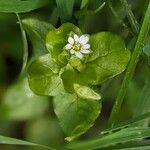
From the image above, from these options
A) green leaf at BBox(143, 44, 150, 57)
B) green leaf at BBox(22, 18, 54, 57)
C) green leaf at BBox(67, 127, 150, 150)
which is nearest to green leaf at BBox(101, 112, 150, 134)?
green leaf at BBox(67, 127, 150, 150)

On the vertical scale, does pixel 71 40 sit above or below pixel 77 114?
above

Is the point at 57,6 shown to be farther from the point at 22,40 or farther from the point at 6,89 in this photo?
the point at 6,89

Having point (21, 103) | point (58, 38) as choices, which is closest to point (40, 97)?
point (21, 103)

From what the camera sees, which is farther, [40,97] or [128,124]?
[40,97]

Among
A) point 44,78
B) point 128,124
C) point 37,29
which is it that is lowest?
point 128,124

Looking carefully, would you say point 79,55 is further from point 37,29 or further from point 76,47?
point 37,29

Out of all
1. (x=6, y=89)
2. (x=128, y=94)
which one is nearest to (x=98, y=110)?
(x=128, y=94)
